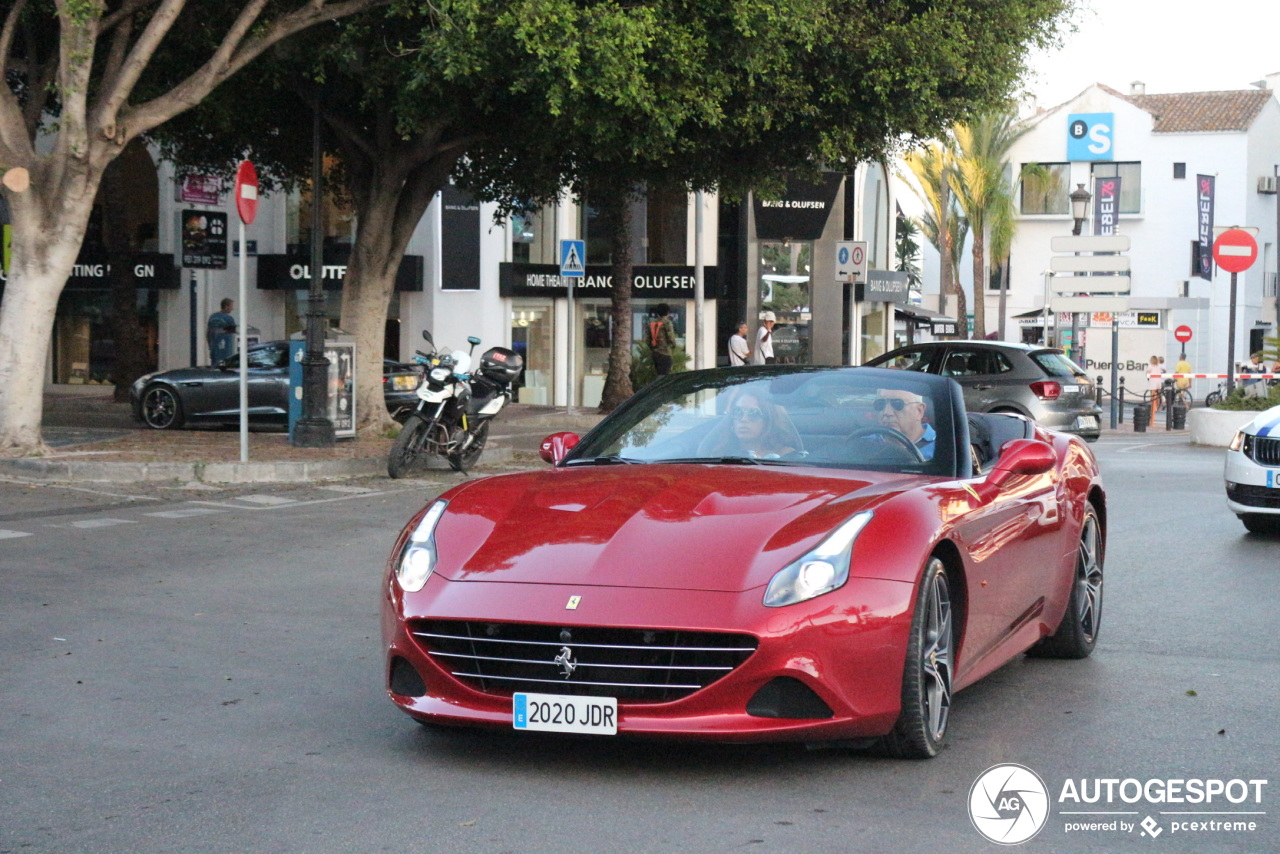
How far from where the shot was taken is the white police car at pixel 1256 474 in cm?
1224

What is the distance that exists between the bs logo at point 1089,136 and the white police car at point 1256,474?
179 ft

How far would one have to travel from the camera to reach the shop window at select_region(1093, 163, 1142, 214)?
64.1 m

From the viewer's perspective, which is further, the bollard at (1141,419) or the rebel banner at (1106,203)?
the rebel banner at (1106,203)

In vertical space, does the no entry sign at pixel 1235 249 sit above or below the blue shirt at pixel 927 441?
above

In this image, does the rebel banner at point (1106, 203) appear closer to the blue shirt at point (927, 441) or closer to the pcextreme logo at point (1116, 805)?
the blue shirt at point (927, 441)

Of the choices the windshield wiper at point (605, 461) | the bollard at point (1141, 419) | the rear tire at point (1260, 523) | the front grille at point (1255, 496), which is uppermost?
the windshield wiper at point (605, 461)

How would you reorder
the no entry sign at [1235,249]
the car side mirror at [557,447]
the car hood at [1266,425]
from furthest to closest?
the no entry sign at [1235,249] → the car hood at [1266,425] → the car side mirror at [557,447]

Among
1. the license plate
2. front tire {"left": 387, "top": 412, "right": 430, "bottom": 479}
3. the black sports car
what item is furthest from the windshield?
the black sports car

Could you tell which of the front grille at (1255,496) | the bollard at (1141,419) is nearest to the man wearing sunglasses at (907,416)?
the front grille at (1255,496)

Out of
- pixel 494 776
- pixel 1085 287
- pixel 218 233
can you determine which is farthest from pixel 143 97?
pixel 1085 287

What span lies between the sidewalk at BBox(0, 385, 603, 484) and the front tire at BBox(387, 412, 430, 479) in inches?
17.3

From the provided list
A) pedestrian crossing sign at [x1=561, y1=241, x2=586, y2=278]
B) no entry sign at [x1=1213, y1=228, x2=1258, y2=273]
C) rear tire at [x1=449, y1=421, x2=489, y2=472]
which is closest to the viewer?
rear tire at [x1=449, y1=421, x2=489, y2=472]

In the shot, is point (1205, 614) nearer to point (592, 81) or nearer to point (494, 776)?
point (494, 776)

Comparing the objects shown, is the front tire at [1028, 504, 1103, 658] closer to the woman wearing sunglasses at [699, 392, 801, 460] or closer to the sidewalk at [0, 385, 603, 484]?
the woman wearing sunglasses at [699, 392, 801, 460]
